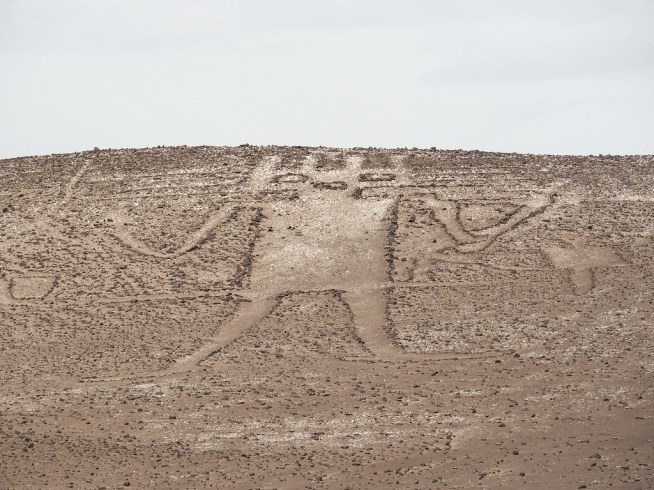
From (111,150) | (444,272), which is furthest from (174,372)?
(111,150)

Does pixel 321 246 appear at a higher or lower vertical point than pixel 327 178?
lower

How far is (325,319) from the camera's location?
79.8ft

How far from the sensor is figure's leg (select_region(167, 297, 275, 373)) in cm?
2222

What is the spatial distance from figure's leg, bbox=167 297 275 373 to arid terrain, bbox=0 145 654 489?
0.27 feet

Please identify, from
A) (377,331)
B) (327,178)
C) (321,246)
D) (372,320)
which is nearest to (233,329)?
(372,320)

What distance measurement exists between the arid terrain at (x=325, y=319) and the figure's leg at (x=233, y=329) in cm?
8

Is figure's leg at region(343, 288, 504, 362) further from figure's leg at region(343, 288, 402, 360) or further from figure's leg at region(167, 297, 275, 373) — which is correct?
figure's leg at region(167, 297, 275, 373)

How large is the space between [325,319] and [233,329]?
1829 millimetres

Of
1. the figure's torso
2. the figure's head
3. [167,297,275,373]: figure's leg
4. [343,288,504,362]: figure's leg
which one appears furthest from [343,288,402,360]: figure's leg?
the figure's head

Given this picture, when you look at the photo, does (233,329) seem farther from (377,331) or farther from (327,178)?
(327,178)

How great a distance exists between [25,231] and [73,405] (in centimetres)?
1097

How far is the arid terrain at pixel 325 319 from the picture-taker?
1680 cm

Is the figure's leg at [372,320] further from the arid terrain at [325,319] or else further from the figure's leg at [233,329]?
the figure's leg at [233,329]

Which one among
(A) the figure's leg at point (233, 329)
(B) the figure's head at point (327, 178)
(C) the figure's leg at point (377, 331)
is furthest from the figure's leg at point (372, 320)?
(B) the figure's head at point (327, 178)
